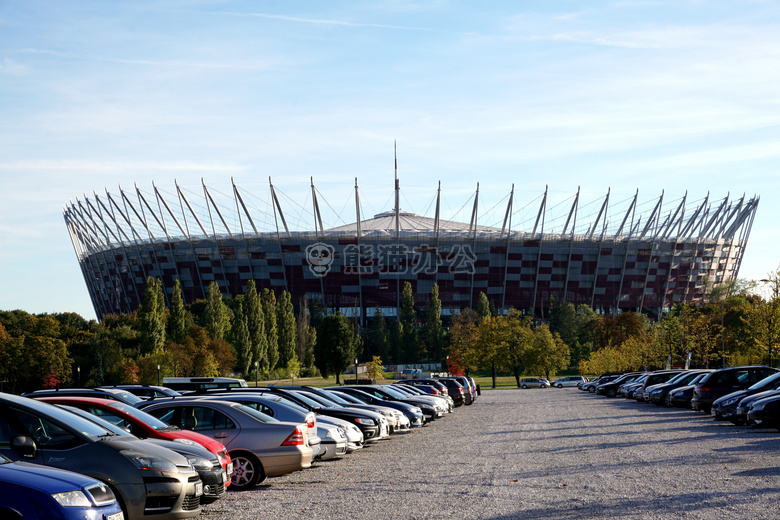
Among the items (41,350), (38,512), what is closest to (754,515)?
(38,512)

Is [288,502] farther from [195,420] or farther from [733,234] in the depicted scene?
[733,234]

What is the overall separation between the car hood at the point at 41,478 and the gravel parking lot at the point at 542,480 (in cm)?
361

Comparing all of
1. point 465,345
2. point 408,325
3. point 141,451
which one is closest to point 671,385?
point 141,451

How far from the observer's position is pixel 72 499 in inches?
283

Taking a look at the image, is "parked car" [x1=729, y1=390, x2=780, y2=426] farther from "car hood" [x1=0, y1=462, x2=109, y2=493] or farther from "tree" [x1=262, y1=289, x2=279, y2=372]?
"tree" [x1=262, y1=289, x2=279, y2=372]

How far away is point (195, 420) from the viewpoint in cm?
1362

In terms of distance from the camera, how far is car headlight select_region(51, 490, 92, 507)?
7.06 meters

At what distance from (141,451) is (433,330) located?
4019 inches

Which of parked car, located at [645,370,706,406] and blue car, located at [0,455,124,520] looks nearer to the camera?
blue car, located at [0,455,124,520]

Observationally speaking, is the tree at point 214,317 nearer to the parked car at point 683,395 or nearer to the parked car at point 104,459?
the parked car at point 683,395

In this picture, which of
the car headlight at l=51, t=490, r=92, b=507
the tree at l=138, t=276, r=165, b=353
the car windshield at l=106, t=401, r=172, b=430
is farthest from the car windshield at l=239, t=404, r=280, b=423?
the tree at l=138, t=276, r=165, b=353

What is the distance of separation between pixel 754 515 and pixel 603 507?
1811 mm

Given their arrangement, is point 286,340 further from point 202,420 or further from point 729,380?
point 202,420

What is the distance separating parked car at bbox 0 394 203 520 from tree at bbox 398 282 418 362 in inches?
3954
